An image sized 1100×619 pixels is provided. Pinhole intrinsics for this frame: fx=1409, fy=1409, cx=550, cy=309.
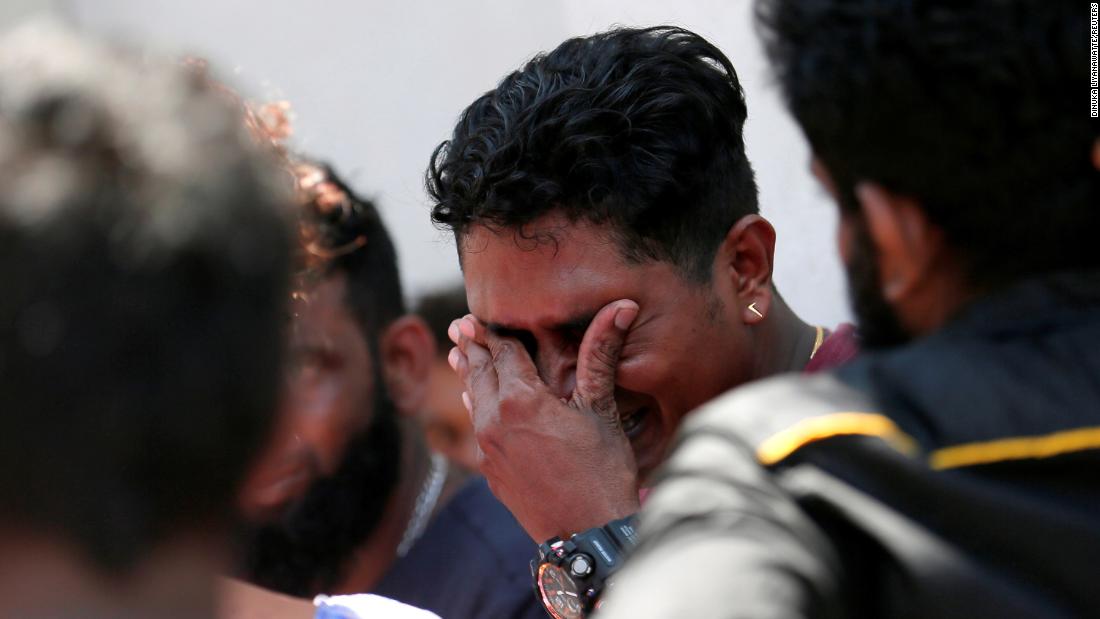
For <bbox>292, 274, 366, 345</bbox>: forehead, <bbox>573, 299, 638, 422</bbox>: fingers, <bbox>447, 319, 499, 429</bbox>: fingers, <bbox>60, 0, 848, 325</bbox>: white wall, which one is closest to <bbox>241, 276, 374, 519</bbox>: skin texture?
<bbox>292, 274, 366, 345</bbox>: forehead

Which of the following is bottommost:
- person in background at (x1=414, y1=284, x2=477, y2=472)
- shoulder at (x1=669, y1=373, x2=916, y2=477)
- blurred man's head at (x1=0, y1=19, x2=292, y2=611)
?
person in background at (x1=414, y1=284, x2=477, y2=472)

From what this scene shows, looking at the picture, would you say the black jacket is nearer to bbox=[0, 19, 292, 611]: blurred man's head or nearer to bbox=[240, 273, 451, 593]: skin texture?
bbox=[0, 19, 292, 611]: blurred man's head

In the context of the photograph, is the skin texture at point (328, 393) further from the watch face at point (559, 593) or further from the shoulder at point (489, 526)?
the watch face at point (559, 593)

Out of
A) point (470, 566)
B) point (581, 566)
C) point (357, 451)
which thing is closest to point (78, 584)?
point (581, 566)

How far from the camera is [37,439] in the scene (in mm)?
996

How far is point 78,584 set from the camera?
1.04 metres

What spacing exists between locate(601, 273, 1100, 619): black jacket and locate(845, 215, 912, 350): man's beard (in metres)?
0.13

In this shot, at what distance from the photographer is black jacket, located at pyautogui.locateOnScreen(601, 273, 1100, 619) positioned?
1.21m

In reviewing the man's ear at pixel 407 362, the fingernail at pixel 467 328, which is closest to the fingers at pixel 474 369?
the fingernail at pixel 467 328

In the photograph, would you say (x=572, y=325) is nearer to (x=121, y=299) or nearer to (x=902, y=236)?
(x=902, y=236)

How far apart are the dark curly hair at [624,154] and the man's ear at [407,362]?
45.1 inches

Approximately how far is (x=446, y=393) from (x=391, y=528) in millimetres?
1241

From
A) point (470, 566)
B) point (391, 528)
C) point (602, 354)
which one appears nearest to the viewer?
point (602, 354)

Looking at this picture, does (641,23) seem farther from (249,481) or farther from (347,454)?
(249,481)
